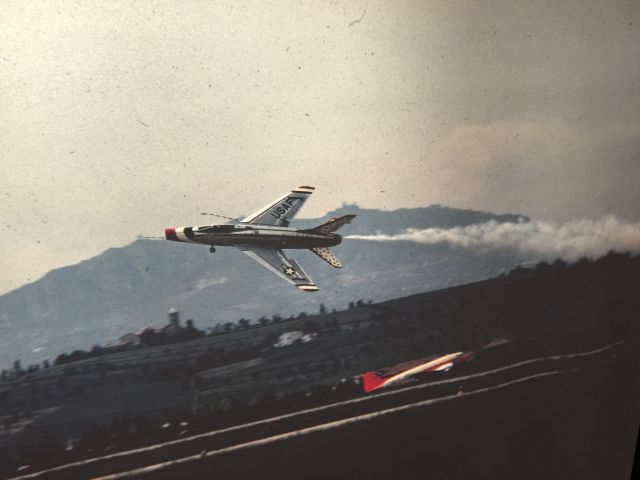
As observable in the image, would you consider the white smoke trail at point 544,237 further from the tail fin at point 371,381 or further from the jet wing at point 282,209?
the tail fin at point 371,381

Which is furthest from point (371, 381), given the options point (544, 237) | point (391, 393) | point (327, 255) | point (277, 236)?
point (544, 237)

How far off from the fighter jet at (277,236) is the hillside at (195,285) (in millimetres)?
23

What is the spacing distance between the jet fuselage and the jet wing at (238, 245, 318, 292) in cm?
2

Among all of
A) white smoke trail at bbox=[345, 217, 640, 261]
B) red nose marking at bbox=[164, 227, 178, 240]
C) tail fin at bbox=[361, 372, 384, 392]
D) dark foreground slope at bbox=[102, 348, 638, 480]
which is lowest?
dark foreground slope at bbox=[102, 348, 638, 480]

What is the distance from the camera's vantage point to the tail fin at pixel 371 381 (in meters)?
1.97

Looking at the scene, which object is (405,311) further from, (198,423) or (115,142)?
(115,142)

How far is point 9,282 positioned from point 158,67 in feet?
2.25

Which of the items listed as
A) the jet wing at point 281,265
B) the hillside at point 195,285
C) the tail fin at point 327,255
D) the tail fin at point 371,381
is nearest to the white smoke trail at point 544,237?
the hillside at point 195,285

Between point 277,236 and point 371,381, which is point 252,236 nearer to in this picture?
point 277,236

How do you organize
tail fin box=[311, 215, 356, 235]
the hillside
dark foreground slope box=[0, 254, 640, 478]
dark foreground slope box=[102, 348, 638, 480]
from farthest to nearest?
dark foreground slope box=[102, 348, 638, 480]
tail fin box=[311, 215, 356, 235]
dark foreground slope box=[0, 254, 640, 478]
the hillside

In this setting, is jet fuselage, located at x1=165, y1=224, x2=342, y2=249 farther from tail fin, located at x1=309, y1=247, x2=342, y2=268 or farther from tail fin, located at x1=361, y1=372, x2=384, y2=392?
tail fin, located at x1=361, y1=372, x2=384, y2=392

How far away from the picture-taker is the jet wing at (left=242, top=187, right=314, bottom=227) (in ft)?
5.73

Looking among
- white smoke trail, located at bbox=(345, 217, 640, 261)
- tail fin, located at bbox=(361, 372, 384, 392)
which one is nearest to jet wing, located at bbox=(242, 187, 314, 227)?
white smoke trail, located at bbox=(345, 217, 640, 261)

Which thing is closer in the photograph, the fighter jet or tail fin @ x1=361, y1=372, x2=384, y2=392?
the fighter jet
